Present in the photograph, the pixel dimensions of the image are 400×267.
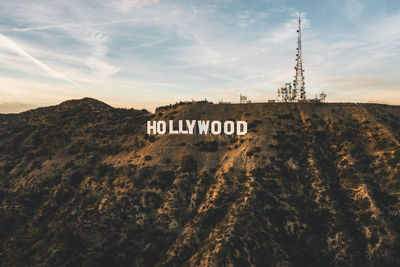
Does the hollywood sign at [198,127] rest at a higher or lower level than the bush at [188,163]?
higher

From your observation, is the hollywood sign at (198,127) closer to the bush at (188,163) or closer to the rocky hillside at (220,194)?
the rocky hillside at (220,194)

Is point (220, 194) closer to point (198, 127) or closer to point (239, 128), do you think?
point (239, 128)

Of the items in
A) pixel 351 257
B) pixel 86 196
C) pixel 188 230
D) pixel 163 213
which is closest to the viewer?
pixel 351 257

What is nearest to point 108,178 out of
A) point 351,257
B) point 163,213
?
point 163,213

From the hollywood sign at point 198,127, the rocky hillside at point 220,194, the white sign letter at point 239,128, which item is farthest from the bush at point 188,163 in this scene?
the white sign letter at point 239,128

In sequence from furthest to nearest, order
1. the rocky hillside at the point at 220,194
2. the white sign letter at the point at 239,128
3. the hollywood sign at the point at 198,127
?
the hollywood sign at the point at 198,127 < the white sign letter at the point at 239,128 < the rocky hillside at the point at 220,194

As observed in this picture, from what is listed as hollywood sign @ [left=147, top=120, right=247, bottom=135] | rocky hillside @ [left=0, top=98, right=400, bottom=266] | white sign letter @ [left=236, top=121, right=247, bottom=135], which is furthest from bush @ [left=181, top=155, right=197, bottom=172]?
white sign letter @ [left=236, top=121, right=247, bottom=135]

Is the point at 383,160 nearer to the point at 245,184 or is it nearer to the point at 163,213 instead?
the point at 245,184
